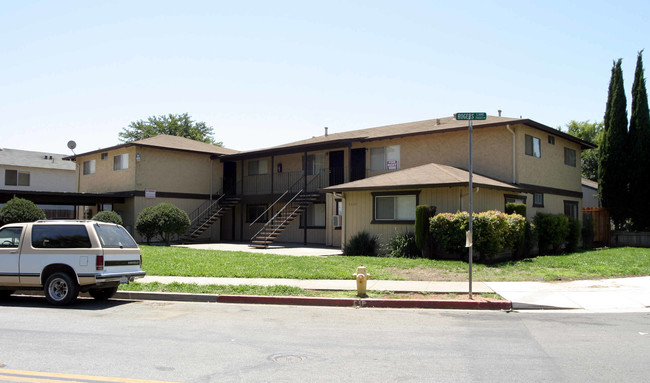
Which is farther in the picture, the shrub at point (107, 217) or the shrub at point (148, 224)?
the shrub at point (148, 224)

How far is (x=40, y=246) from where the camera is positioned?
425 inches

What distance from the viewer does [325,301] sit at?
37.1 feet

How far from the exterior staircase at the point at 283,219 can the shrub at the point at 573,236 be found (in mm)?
11534

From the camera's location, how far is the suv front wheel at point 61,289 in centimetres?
1064

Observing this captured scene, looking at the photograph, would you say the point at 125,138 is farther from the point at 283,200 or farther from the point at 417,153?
the point at 417,153

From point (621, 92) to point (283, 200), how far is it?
1791 centimetres

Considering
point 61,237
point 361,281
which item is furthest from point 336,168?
point 61,237

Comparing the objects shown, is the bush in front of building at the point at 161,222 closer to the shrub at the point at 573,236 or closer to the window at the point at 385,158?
the window at the point at 385,158

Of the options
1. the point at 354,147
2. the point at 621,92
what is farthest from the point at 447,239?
the point at 621,92

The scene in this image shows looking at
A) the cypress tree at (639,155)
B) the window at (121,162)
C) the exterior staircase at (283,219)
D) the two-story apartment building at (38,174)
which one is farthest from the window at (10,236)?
the two-story apartment building at (38,174)

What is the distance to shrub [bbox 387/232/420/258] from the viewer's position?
19266 millimetres

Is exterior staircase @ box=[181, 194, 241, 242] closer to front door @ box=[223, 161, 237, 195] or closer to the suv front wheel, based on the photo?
front door @ box=[223, 161, 237, 195]

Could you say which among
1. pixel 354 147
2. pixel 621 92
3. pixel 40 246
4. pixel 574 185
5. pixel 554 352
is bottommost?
pixel 554 352

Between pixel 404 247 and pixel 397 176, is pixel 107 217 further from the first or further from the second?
pixel 404 247
